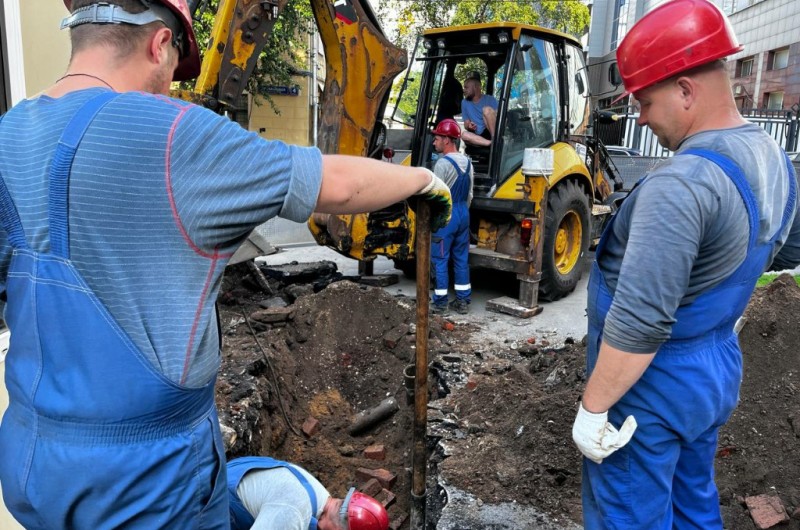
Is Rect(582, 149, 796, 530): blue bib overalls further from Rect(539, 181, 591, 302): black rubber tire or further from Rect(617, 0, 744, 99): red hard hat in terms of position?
Rect(539, 181, 591, 302): black rubber tire

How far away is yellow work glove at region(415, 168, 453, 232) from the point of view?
6.42 feet

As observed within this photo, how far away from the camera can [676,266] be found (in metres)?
1.79

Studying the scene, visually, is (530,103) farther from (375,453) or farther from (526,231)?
(375,453)

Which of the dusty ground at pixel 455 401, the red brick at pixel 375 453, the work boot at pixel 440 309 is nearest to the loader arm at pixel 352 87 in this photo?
the dusty ground at pixel 455 401

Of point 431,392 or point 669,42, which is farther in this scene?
point 431,392

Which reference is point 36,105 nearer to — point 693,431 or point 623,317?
point 623,317

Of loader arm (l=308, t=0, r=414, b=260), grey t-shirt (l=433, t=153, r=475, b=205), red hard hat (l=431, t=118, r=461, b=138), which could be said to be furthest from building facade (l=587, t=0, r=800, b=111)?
loader arm (l=308, t=0, r=414, b=260)

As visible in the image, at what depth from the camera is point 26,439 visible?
1.47 m

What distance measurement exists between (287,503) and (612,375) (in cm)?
109

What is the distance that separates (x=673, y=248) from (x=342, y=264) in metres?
7.53

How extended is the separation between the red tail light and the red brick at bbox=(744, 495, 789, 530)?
3.76 metres

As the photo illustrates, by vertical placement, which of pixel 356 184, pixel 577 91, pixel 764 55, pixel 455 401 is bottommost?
pixel 455 401

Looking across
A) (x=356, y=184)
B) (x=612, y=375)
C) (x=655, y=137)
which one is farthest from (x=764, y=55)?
(x=356, y=184)

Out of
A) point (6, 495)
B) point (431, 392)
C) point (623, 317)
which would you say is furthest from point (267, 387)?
point (623, 317)
